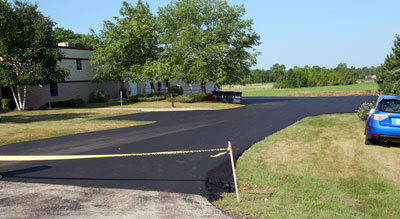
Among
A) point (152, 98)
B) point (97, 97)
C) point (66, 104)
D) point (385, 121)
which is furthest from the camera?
point (152, 98)

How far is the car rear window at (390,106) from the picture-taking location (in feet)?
33.3

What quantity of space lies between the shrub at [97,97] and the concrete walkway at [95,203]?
32.5m

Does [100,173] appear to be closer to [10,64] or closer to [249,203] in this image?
[249,203]

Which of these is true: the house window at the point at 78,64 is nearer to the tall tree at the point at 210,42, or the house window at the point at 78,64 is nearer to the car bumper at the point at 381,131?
the tall tree at the point at 210,42

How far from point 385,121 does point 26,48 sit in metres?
28.1

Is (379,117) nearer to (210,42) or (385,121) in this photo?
(385,121)

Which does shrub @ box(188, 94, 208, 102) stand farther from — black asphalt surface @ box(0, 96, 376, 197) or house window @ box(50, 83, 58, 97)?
black asphalt surface @ box(0, 96, 376, 197)

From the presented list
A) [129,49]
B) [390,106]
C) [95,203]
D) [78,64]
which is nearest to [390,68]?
[390,106]

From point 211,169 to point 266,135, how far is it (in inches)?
225

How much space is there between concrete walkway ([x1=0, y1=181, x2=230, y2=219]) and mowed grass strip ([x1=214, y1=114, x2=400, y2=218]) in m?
0.62

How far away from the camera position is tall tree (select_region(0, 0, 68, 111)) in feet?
90.6

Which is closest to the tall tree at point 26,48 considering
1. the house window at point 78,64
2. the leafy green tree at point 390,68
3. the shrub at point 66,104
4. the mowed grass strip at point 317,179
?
the shrub at point 66,104

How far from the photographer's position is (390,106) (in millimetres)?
10305

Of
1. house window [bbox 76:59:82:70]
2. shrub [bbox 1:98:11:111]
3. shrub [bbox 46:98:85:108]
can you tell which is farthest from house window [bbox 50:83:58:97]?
shrub [bbox 1:98:11:111]
